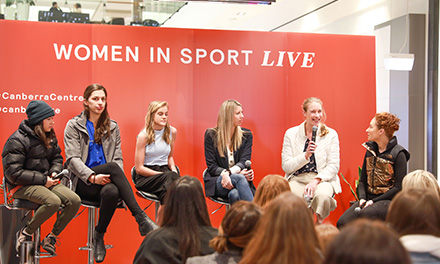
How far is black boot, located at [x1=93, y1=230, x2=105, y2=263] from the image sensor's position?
4.25 metres

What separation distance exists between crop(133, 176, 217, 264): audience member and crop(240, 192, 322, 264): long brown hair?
766 millimetres

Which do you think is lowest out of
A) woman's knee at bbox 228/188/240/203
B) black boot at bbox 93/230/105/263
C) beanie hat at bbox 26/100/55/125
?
black boot at bbox 93/230/105/263

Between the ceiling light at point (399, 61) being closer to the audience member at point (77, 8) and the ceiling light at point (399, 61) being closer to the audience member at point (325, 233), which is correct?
the audience member at point (77, 8)

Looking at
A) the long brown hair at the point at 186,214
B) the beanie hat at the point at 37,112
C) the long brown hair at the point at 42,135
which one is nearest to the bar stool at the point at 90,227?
the long brown hair at the point at 42,135

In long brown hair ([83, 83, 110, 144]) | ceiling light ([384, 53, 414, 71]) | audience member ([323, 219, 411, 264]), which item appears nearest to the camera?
audience member ([323, 219, 411, 264])

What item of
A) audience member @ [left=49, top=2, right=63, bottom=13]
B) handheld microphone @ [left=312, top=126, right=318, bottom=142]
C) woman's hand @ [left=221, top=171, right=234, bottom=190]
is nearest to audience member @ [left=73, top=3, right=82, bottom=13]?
audience member @ [left=49, top=2, right=63, bottom=13]

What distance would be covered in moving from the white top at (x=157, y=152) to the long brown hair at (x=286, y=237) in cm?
311

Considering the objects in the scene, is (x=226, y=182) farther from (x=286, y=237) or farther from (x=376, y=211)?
(x=286, y=237)

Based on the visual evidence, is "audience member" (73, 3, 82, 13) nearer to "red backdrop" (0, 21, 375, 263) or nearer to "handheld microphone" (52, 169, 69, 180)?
"red backdrop" (0, 21, 375, 263)

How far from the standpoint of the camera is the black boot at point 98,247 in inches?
167

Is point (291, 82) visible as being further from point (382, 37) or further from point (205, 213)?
point (205, 213)

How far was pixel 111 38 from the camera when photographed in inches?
217

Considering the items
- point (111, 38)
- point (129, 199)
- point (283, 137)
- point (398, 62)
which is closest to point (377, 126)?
point (283, 137)

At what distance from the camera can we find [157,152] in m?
5.00
